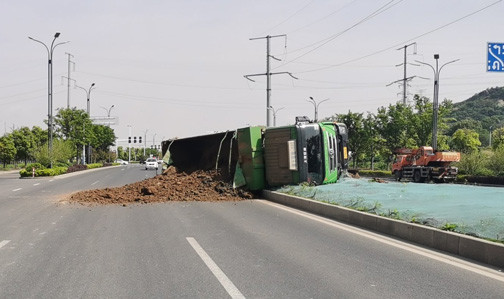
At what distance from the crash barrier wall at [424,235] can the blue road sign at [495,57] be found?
21.9 feet

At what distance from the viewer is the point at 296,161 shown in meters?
16.0

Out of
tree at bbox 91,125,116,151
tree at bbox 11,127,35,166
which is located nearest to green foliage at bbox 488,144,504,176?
tree at bbox 11,127,35,166

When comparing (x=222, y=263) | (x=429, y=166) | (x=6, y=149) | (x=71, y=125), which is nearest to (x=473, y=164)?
(x=429, y=166)

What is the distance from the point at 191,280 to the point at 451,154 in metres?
31.2

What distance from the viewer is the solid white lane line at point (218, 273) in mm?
5180

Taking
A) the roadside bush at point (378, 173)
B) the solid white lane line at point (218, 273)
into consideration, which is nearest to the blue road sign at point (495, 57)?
the solid white lane line at point (218, 273)

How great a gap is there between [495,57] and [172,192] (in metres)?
11.5

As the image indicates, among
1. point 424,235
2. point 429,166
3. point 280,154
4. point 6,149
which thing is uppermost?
point 280,154

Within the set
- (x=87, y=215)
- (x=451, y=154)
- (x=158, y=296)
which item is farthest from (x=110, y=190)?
(x=451, y=154)

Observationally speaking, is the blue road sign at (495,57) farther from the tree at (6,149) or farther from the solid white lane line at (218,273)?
the tree at (6,149)

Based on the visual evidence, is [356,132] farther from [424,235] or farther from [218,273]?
[218,273]

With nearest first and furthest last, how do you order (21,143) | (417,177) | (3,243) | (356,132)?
(3,243) < (417,177) < (356,132) < (21,143)

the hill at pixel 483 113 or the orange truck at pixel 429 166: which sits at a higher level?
the hill at pixel 483 113

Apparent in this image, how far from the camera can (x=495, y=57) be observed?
1352 centimetres
